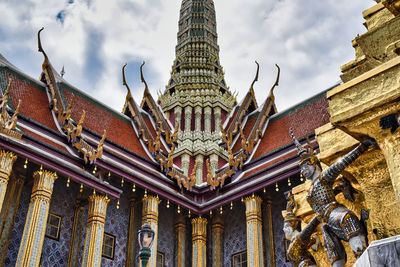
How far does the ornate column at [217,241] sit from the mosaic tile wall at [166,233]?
973 mm

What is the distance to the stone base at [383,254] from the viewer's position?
5.16 feet

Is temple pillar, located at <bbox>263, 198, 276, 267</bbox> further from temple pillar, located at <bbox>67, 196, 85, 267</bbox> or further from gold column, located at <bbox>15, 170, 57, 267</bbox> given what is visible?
→ gold column, located at <bbox>15, 170, 57, 267</bbox>

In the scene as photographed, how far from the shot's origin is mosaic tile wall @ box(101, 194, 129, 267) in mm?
9844

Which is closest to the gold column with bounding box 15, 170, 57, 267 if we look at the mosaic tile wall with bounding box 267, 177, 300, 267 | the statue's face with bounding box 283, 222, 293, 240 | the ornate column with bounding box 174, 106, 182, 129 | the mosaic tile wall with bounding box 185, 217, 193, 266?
the mosaic tile wall with bounding box 185, 217, 193, 266

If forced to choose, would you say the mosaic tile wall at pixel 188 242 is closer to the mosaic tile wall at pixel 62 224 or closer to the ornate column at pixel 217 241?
the ornate column at pixel 217 241

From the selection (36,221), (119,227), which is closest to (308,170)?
(36,221)

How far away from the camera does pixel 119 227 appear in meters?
10.2

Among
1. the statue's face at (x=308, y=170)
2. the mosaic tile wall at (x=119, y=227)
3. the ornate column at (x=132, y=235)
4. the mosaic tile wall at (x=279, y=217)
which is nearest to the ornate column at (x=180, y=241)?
the ornate column at (x=132, y=235)

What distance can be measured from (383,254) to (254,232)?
27.9ft

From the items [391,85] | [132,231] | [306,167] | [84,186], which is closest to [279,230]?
[132,231]

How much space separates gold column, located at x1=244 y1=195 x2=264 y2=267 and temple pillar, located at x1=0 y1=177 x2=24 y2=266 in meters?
4.65

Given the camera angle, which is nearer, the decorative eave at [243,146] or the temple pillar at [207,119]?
the decorative eave at [243,146]

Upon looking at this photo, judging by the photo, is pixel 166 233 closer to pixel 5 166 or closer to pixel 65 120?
pixel 65 120

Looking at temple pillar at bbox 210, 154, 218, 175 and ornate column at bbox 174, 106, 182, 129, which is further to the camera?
ornate column at bbox 174, 106, 182, 129
